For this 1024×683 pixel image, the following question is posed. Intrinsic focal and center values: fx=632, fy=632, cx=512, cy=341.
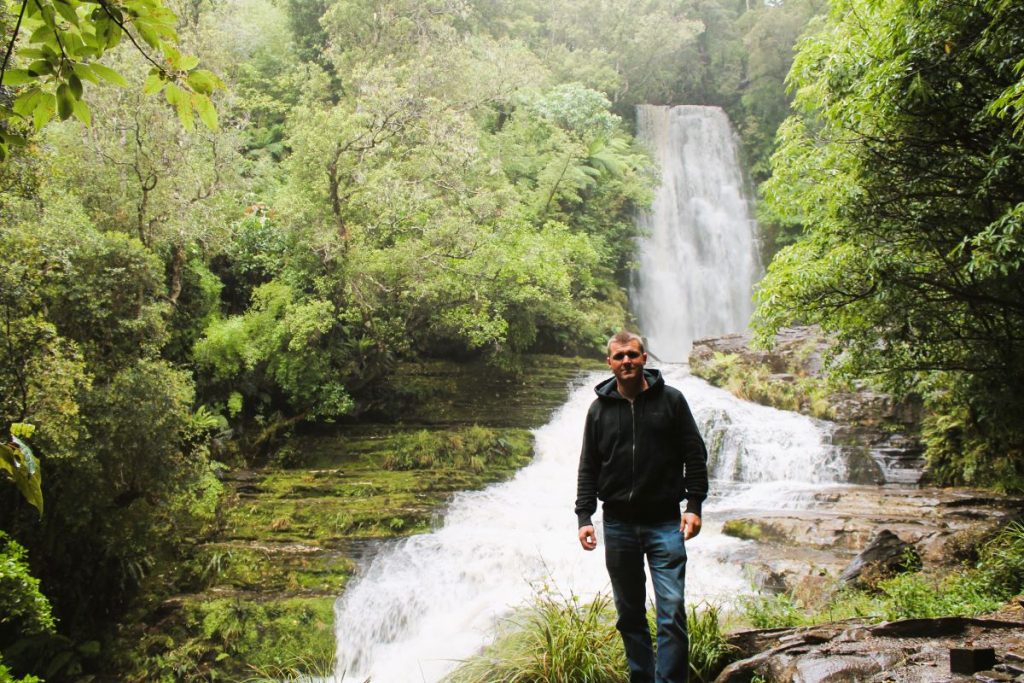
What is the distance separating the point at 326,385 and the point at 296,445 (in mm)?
1377

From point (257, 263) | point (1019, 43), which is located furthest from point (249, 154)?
point (1019, 43)

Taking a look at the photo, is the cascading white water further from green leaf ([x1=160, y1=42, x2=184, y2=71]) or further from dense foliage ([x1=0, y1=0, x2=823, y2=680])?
green leaf ([x1=160, y1=42, x2=184, y2=71])

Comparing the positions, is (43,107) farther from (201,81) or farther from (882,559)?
(882,559)

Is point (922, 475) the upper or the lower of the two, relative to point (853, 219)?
lower

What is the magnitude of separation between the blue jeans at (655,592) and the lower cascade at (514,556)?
5.87ft

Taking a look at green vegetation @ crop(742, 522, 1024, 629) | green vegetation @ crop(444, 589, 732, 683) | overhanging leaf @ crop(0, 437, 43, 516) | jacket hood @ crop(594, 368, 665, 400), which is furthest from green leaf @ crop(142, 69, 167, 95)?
green vegetation @ crop(742, 522, 1024, 629)

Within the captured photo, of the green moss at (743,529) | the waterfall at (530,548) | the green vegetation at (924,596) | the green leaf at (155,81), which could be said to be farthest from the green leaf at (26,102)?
the green moss at (743,529)

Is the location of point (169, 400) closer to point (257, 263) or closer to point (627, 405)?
point (257, 263)

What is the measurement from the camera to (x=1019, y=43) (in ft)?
17.0

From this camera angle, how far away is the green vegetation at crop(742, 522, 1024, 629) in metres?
4.91

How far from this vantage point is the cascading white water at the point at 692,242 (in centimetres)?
2228

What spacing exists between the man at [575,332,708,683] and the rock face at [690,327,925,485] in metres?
6.88

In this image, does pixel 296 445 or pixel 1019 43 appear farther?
pixel 296 445

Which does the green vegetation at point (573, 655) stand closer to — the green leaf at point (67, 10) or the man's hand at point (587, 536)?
the man's hand at point (587, 536)
